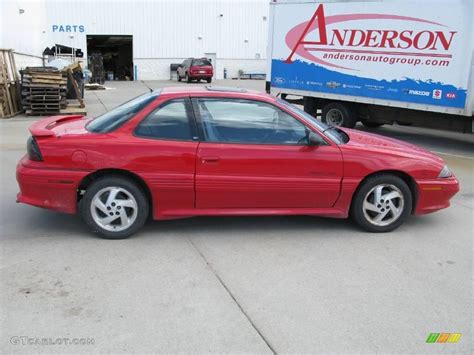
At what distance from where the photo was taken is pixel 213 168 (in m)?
4.66

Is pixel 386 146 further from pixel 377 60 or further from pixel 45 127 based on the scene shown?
pixel 377 60

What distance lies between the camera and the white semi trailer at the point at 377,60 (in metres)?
9.59

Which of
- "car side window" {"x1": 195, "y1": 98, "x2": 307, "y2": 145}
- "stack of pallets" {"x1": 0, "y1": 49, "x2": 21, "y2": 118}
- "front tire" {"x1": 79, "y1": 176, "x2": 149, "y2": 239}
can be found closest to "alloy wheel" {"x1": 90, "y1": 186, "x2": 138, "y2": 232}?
"front tire" {"x1": 79, "y1": 176, "x2": 149, "y2": 239}

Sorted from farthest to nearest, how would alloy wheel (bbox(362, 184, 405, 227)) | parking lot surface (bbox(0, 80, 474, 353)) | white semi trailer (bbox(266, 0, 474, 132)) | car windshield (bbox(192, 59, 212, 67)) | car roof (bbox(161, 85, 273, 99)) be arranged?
car windshield (bbox(192, 59, 212, 67)) → white semi trailer (bbox(266, 0, 474, 132)) → alloy wheel (bbox(362, 184, 405, 227)) → car roof (bbox(161, 85, 273, 99)) → parking lot surface (bbox(0, 80, 474, 353))

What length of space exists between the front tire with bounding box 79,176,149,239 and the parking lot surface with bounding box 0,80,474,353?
14 cm

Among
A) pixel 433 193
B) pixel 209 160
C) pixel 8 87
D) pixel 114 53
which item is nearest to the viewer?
pixel 209 160

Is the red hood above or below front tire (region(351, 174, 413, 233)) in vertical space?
above

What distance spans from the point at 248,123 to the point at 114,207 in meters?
1.56

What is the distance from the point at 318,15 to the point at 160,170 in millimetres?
8513

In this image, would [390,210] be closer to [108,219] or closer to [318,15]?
[108,219]

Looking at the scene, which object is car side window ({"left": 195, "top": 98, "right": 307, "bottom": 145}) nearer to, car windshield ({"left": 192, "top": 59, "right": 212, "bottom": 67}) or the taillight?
the taillight

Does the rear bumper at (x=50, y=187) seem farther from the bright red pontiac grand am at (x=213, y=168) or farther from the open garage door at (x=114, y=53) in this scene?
the open garage door at (x=114, y=53)

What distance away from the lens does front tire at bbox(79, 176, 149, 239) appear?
179 inches

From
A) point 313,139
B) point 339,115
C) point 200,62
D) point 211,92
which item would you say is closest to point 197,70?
point 200,62
